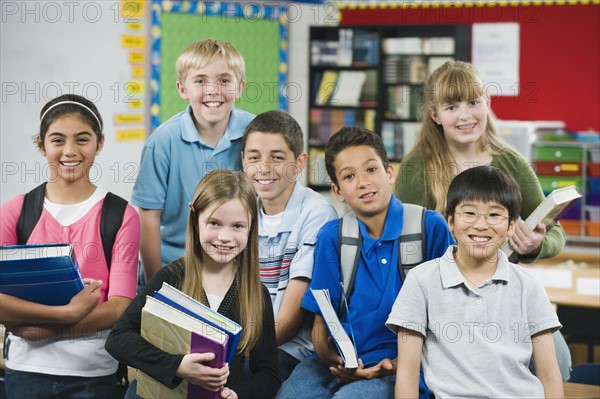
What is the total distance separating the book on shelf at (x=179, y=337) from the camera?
77.0 inches

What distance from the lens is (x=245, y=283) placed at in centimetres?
221

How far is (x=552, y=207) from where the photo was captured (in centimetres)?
242

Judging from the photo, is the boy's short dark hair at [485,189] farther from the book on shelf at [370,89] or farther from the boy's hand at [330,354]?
the book on shelf at [370,89]

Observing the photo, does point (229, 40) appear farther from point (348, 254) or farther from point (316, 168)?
point (348, 254)

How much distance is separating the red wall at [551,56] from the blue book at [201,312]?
6836 millimetres

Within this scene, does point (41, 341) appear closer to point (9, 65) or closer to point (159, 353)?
point (159, 353)

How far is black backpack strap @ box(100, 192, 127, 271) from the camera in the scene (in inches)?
93.0

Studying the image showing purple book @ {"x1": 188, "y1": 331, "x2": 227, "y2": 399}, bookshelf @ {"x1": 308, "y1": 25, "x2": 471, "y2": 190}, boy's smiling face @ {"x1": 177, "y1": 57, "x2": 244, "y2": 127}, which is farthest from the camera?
bookshelf @ {"x1": 308, "y1": 25, "x2": 471, "y2": 190}

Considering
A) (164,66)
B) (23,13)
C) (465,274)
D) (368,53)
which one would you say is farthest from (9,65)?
(368,53)

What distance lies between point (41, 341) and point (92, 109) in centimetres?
71

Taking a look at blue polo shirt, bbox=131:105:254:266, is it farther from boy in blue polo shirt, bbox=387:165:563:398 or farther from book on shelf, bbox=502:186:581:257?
book on shelf, bbox=502:186:581:257

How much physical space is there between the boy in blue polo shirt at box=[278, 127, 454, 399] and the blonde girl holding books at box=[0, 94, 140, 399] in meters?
0.54

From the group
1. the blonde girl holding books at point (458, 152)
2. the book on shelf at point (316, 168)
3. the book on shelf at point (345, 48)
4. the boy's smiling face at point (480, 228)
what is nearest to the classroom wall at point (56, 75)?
the blonde girl holding books at point (458, 152)

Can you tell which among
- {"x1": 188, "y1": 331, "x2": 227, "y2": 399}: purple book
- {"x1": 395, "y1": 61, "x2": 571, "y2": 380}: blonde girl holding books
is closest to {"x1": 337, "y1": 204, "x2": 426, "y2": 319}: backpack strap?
{"x1": 395, "y1": 61, "x2": 571, "y2": 380}: blonde girl holding books
